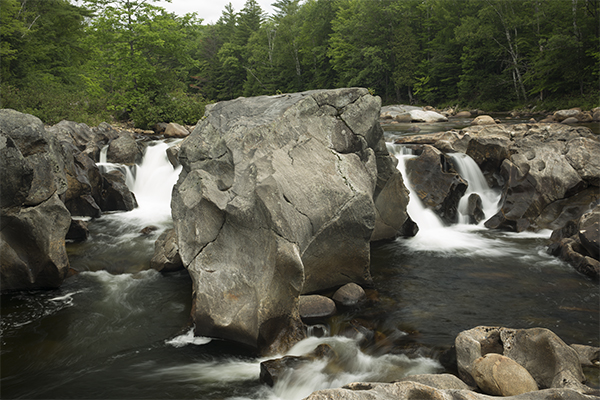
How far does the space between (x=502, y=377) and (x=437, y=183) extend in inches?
293

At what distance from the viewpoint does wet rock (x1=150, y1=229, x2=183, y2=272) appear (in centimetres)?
752

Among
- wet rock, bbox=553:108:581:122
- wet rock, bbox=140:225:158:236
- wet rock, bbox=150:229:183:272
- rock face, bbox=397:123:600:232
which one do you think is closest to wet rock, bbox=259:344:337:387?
wet rock, bbox=150:229:183:272

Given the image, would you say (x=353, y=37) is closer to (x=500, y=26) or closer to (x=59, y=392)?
(x=500, y=26)

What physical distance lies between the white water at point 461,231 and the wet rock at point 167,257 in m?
4.69

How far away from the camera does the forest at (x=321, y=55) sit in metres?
23.5

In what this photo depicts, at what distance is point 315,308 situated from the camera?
5.85 metres

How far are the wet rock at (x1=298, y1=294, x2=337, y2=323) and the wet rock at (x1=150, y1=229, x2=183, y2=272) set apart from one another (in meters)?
2.78

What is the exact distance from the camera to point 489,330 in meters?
4.77

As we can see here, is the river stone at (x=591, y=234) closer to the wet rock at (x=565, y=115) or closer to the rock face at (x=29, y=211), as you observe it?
the rock face at (x=29, y=211)

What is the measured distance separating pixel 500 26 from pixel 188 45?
2348 centimetres

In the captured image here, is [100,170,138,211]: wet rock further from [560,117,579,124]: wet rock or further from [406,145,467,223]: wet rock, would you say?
[560,117,579,124]: wet rock

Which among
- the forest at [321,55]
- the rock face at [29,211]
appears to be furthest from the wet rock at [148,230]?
the forest at [321,55]

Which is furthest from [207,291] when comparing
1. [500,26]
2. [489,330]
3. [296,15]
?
[296,15]

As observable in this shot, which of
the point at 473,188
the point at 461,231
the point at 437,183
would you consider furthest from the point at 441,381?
the point at 473,188
